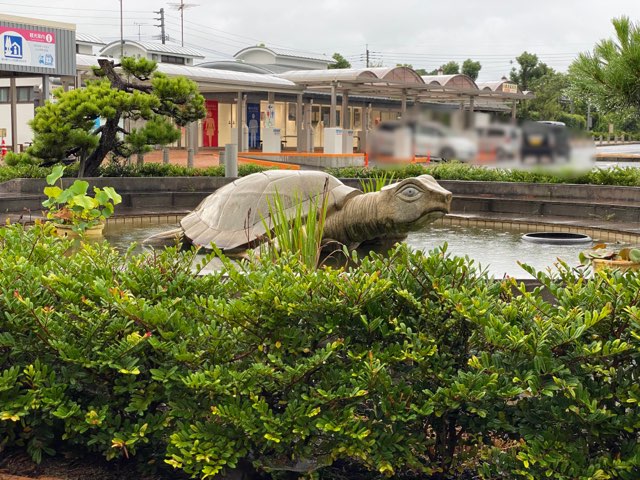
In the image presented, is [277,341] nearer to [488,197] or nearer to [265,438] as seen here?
[265,438]

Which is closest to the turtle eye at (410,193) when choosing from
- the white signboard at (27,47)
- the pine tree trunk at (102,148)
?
the pine tree trunk at (102,148)

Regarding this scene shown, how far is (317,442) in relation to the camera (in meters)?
3.12

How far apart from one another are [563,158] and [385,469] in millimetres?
8962

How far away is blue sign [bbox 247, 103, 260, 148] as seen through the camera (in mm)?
35656

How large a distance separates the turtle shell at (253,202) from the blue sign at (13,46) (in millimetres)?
17374

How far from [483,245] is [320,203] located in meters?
4.14

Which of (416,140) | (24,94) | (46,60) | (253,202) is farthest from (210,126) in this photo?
(253,202)

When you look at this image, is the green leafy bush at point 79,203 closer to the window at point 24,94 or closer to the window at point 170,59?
the window at point 24,94

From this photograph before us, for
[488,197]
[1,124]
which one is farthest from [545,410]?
[1,124]

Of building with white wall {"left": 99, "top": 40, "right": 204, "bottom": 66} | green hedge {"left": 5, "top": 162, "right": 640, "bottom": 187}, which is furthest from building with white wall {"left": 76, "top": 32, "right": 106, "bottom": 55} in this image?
green hedge {"left": 5, "top": 162, "right": 640, "bottom": 187}

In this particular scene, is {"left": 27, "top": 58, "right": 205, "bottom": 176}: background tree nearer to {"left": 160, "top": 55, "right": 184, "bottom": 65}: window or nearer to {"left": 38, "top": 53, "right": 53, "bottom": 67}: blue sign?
{"left": 38, "top": 53, "right": 53, "bottom": 67}: blue sign

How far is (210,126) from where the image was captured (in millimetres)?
36094

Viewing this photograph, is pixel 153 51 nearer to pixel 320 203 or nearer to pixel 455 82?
pixel 455 82

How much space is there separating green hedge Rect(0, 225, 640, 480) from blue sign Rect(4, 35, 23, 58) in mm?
21334
